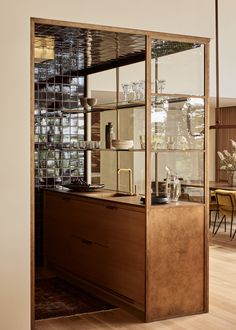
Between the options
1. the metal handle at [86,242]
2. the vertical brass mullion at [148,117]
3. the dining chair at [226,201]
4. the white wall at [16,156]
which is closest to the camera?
the white wall at [16,156]

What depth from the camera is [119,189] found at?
6422 mm

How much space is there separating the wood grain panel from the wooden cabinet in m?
0.10

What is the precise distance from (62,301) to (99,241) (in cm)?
64

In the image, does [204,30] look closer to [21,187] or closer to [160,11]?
[160,11]

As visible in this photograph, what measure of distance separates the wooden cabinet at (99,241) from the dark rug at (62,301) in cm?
16

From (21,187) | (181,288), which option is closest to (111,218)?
(181,288)

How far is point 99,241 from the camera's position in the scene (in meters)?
5.48

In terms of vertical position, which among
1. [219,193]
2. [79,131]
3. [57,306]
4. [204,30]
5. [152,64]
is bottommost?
[57,306]

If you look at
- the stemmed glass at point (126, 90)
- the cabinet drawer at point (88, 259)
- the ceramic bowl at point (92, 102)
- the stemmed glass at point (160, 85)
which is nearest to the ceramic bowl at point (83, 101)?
the ceramic bowl at point (92, 102)

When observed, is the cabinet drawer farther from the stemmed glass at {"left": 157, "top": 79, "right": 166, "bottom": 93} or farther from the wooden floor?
the stemmed glass at {"left": 157, "top": 79, "right": 166, "bottom": 93}

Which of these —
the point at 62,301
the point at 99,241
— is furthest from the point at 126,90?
the point at 62,301

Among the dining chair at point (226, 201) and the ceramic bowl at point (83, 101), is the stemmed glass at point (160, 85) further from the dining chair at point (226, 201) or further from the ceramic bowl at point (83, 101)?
the dining chair at point (226, 201)

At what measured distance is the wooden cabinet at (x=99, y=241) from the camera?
190 inches

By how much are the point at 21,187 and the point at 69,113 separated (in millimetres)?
3025
